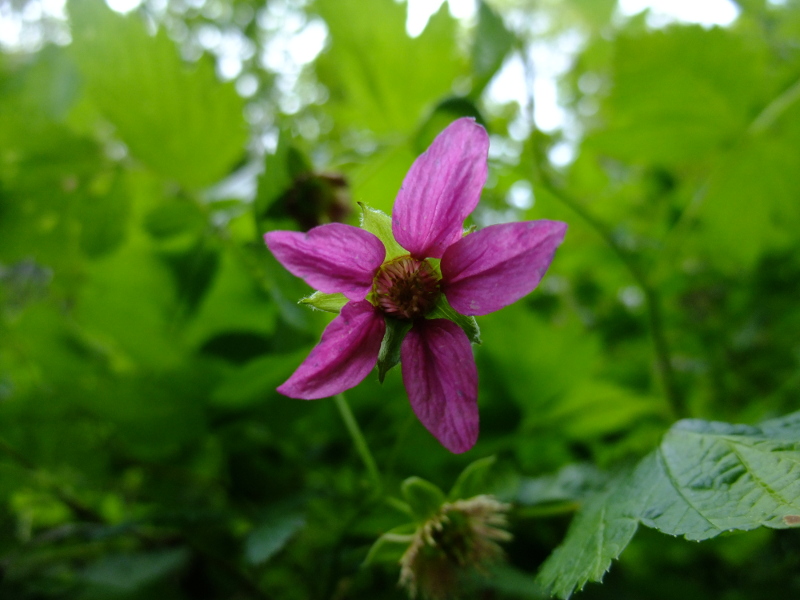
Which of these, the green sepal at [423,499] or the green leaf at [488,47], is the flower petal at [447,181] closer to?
the green sepal at [423,499]

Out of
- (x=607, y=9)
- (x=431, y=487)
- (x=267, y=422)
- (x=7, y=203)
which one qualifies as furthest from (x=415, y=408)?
(x=607, y=9)

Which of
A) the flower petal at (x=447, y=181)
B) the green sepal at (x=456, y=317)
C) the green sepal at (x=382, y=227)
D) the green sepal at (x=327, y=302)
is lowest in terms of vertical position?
the green sepal at (x=456, y=317)

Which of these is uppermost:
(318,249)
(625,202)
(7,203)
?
(7,203)

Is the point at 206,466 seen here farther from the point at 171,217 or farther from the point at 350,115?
the point at 350,115

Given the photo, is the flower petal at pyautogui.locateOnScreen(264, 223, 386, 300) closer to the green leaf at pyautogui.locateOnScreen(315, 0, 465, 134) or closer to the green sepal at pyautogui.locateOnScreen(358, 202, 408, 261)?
the green sepal at pyautogui.locateOnScreen(358, 202, 408, 261)

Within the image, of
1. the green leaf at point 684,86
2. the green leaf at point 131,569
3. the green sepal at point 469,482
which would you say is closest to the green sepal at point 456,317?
the green sepal at point 469,482

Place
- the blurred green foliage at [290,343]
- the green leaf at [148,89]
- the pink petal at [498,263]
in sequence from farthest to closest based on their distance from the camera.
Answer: the green leaf at [148,89] < the blurred green foliage at [290,343] < the pink petal at [498,263]
